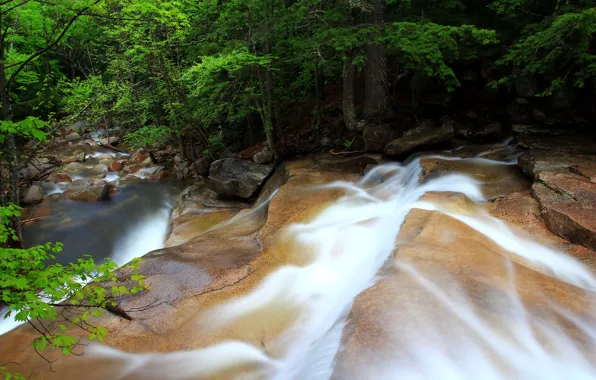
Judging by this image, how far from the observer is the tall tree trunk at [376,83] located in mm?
9375

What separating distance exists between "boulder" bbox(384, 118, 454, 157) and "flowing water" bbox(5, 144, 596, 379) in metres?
3.39

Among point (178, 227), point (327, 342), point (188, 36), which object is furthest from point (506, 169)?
point (188, 36)

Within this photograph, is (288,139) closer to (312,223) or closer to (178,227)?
(178,227)

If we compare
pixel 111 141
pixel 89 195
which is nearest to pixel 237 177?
pixel 89 195

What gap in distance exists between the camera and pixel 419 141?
8961mm

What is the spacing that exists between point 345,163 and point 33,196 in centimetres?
978

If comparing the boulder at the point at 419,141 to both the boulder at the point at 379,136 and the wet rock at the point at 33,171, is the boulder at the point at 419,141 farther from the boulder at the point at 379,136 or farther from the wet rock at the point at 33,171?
the wet rock at the point at 33,171

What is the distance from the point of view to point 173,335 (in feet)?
13.7

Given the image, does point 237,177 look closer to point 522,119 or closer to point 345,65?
point 345,65

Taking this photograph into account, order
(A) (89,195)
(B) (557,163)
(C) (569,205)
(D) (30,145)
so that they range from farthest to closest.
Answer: (D) (30,145), (A) (89,195), (B) (557,163), (C) (569,205)

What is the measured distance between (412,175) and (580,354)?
5.09 metres

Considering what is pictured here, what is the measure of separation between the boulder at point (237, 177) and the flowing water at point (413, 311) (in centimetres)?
449

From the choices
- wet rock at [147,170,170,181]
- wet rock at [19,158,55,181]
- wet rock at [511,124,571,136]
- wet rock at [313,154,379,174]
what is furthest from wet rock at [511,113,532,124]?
wet rock at [19,158,55,181]

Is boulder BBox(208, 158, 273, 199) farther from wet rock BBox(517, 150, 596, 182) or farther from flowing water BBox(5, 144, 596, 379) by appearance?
wet rock BBox(517, 150, 596, 182)
